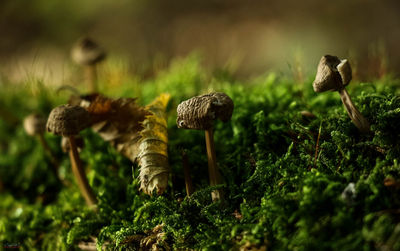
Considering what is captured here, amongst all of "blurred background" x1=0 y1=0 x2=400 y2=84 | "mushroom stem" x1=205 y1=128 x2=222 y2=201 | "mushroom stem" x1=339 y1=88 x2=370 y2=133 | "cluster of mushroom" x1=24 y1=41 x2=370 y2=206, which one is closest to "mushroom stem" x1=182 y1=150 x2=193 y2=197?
"cluster of mushroom" x1=24 y1=41 x2=370 y2=206

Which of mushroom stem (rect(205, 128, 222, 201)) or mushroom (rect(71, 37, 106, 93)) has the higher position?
mushroom (rect(71, 37, 106, 93))

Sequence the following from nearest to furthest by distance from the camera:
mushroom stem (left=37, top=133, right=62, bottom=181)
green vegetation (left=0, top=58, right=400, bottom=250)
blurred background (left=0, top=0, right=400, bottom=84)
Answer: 1. green vegetation (left=0, top=58, right=400, bottom=250)
2. mushroom stem (left=37, top=133, right=62, bottom=181)
3. blurred background (left=0, top=0, right=400, bottom=84)

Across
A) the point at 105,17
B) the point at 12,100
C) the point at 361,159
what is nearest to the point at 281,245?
the point at 361,159

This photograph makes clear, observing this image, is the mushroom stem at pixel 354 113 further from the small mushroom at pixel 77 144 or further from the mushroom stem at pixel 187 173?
the small mushroom at pixel 77 144

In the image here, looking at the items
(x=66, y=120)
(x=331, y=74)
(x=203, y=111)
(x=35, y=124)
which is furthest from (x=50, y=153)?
(x=331, y=74)

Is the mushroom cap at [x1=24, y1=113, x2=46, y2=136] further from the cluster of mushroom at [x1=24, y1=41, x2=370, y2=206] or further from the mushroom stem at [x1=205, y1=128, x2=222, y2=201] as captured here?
the mushroom stem at [x1=205, y1=128, x2=222, y2=201]
